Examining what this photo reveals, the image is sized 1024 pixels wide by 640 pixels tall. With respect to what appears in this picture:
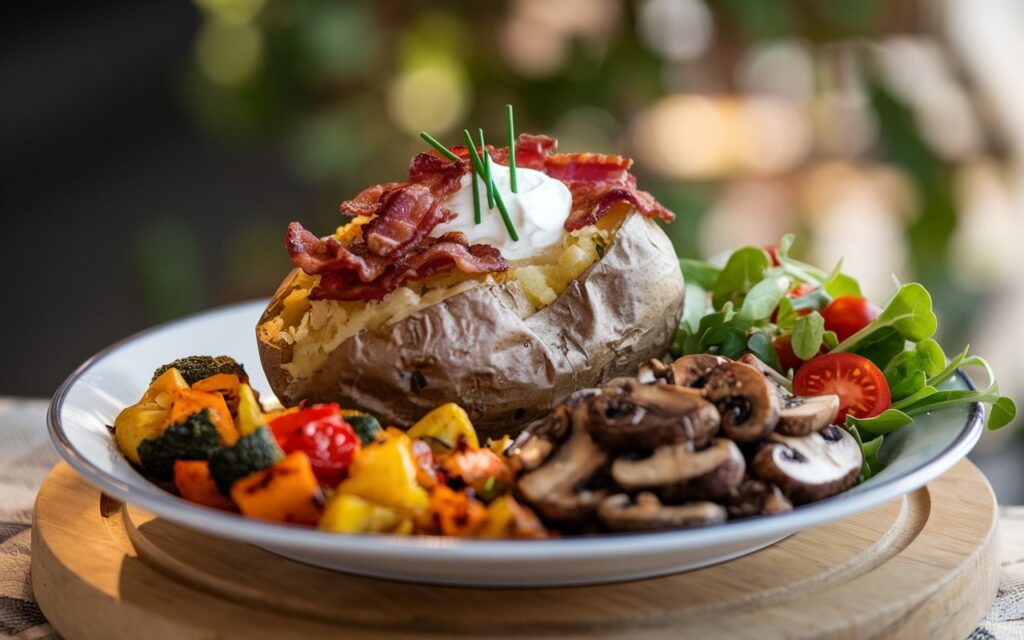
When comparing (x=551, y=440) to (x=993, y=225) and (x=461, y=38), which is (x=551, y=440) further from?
(x=993, y=225)

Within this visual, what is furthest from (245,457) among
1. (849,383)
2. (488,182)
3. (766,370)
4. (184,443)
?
(849,383)

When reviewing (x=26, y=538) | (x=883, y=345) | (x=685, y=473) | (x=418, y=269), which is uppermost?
(x=418, y=269)

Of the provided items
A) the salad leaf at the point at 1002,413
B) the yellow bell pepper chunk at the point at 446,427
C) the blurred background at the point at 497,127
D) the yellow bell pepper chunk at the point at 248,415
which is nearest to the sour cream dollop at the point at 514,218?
the yellow bell pepper chunk at the point at 446,427

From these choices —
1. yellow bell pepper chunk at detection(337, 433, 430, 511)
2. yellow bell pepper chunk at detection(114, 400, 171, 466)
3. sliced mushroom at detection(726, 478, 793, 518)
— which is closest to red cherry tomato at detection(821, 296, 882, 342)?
sliced mushroom at detection(726, 478, 793, 518)

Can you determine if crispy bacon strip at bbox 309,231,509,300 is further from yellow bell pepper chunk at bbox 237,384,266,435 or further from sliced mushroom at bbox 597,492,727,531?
sliced mushroom at bbox 597,492,727,531

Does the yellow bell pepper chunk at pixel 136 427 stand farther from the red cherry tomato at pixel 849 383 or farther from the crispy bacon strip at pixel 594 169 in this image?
the red cherry tomato at pixel 849 383

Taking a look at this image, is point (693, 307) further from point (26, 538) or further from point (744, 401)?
point (26, 538)

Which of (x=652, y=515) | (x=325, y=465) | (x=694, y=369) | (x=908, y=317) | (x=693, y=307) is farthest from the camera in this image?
(x=693, y=307)
